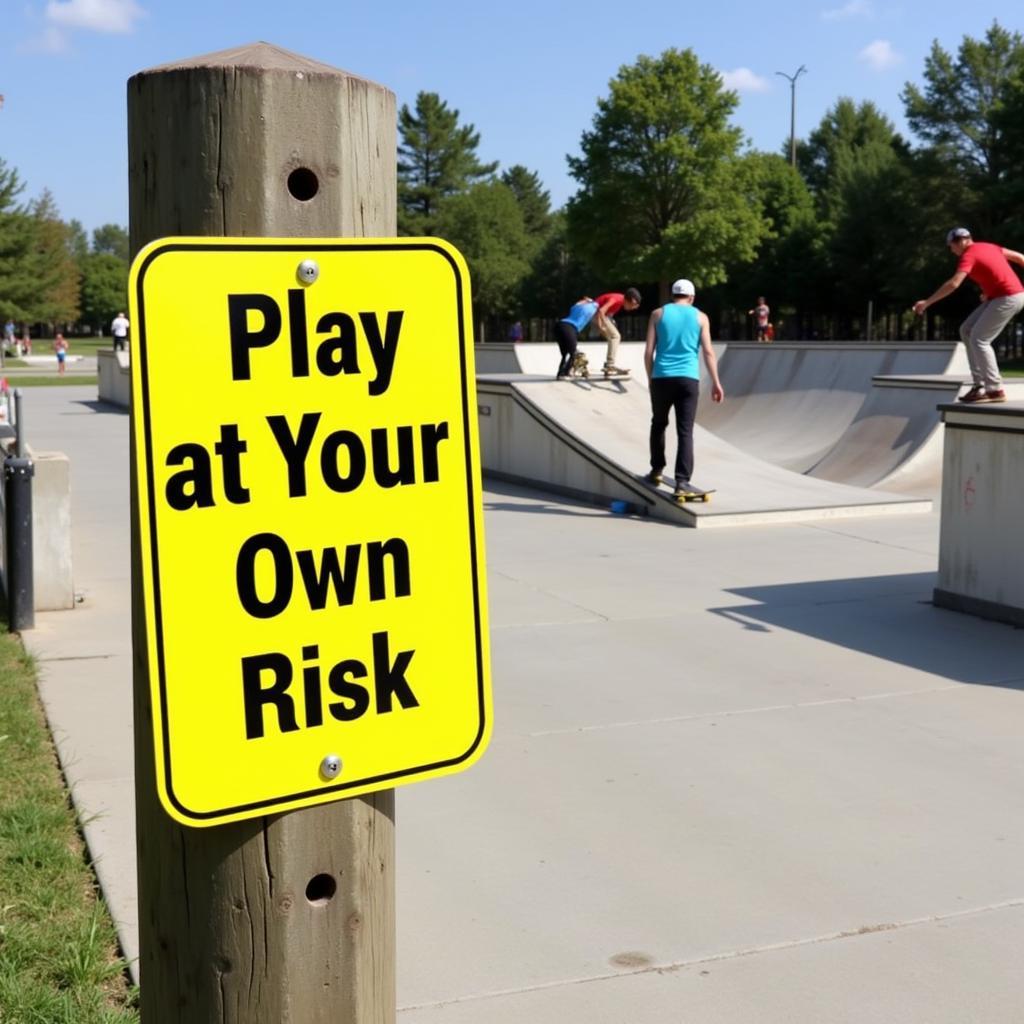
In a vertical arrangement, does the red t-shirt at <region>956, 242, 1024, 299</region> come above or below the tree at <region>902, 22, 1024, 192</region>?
below

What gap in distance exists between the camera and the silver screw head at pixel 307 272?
1758mm

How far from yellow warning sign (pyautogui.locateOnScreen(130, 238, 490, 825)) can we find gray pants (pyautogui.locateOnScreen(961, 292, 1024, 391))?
9938mm

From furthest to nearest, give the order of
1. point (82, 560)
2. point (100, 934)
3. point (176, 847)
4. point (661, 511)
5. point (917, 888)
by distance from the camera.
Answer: point (661, 511)
point (82, 560)
point (917, 888)
point (100, 934)
point (176, 847)

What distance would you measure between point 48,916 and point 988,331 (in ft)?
30.1

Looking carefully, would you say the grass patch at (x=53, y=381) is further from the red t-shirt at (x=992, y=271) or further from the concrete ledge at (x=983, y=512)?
the concrete ledge at (x=983, y=512)

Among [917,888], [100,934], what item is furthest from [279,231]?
[917,888]

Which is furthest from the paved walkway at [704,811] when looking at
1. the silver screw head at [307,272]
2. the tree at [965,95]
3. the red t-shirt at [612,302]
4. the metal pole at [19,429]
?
the tree at [965,95]

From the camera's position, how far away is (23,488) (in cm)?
760

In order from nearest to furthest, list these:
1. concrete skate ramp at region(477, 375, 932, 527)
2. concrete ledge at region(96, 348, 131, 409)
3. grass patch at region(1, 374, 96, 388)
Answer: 1. concrete skate ramp at region(477, 375, 932, 527)
2. concrete ledge at region(96, 348, 131, 409)
3. grass patch at region(1, 374, 96, 388)

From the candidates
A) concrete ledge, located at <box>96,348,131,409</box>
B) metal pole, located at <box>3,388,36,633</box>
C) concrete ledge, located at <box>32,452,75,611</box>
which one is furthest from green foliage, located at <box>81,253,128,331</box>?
metal pole, located at <box>3,388,36,633</box>

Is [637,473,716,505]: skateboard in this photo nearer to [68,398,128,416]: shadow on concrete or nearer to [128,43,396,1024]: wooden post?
[128,43,396,1024]: wooden post

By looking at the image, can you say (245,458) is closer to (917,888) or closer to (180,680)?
(180,680)

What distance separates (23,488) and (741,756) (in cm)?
428

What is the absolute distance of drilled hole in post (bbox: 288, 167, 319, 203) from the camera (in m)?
1.80
